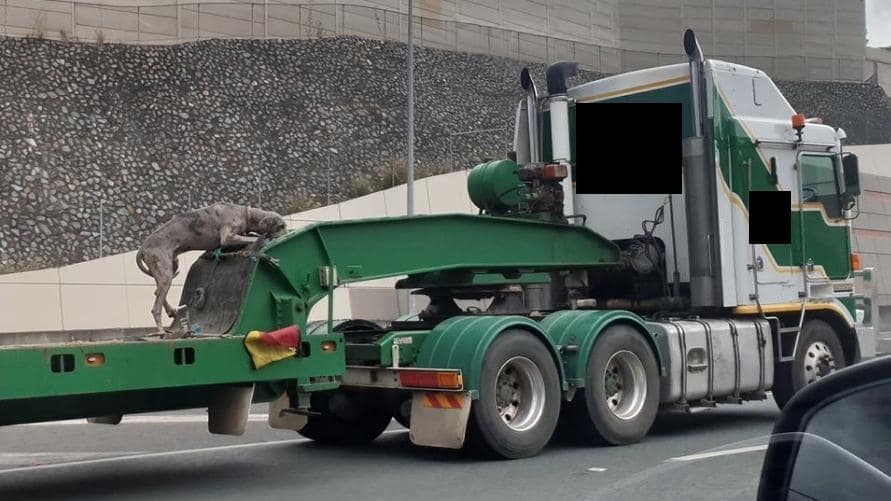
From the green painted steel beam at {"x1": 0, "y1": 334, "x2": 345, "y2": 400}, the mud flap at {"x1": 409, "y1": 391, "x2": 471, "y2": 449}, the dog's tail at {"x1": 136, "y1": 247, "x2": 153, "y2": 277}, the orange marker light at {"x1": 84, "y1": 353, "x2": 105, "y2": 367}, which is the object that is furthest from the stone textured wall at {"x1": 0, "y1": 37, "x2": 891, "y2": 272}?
the orange marker light at {"x1": 84, "y1": 353, "x2": 105, "y2": 367}

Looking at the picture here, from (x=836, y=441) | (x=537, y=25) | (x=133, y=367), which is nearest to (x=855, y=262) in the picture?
(x=133, y=367)

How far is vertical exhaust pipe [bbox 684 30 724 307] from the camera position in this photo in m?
11.4

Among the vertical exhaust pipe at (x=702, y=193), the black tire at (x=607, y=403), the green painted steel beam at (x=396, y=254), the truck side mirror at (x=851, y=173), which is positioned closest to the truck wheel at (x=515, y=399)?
the black tire at (x=607, y=403)

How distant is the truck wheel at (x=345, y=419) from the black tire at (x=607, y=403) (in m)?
1.84

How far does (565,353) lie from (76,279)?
16046 millimetres

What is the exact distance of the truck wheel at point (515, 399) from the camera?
9.27 meters

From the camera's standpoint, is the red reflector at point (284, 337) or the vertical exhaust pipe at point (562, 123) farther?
the vertical exhaust pipe at point (562, 123)

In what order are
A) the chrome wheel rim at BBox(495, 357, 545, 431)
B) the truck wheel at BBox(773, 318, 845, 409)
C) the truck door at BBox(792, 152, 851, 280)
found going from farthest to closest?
the truck door at BBox(792, 152, 851, 280) < the truck wheel at BBox(773, 318, 845, 409) < the chrome wheel rim at BBox(495, 357, 545, 431)

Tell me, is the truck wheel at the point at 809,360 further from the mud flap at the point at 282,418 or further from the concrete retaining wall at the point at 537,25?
the concrete retaining wall at the point at 537,25

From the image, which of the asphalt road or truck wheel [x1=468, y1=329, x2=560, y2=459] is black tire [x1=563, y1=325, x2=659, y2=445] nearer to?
the asphalt road

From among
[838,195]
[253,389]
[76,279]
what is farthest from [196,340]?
[76,279]

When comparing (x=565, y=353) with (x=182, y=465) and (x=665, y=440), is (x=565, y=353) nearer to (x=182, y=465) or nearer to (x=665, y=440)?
(x=665, y=440)

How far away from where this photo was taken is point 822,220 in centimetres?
1250

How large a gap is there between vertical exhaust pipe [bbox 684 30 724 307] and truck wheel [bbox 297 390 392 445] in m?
3.46
